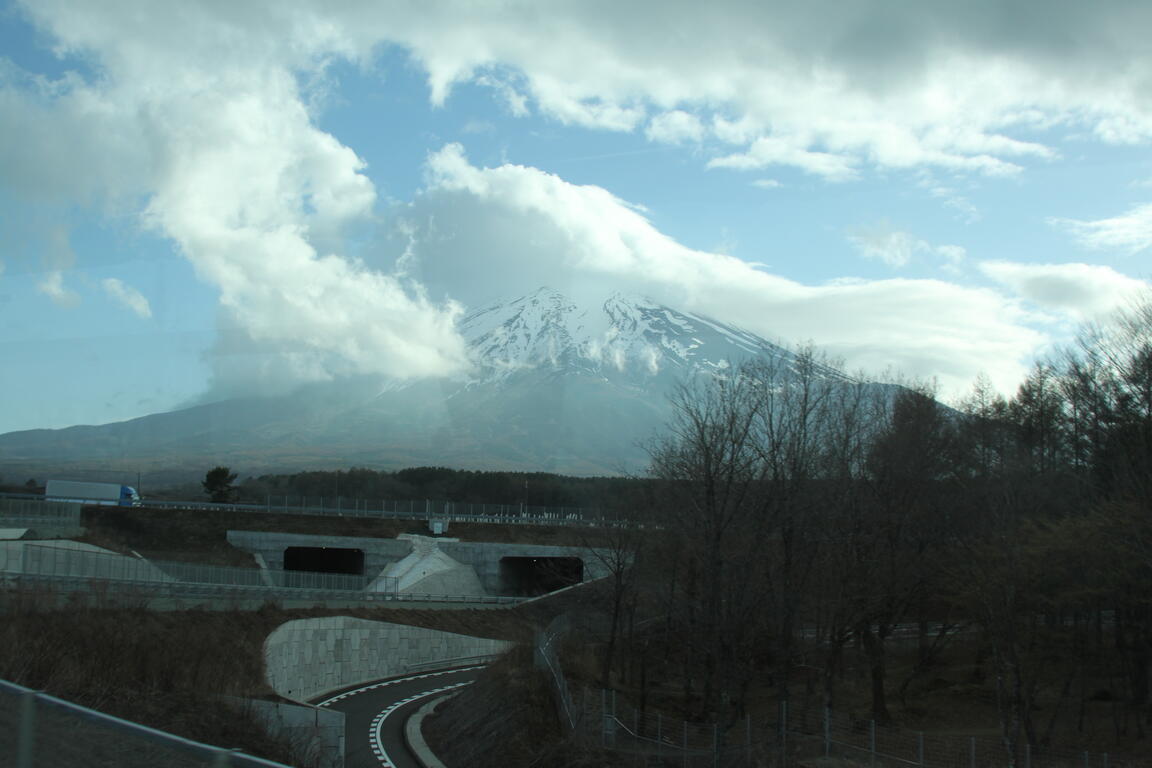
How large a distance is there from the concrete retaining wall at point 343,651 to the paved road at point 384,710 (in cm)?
72

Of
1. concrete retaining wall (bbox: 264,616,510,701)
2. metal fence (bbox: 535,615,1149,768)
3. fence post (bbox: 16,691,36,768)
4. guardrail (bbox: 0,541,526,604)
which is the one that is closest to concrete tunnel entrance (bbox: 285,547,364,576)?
guardrail (bbox: 0,541,526,604)

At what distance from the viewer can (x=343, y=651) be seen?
122 feet

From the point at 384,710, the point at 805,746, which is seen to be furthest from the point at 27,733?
the point at 384,710

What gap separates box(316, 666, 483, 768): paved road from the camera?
2436 cm

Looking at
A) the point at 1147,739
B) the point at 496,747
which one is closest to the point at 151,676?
the point at 496,747

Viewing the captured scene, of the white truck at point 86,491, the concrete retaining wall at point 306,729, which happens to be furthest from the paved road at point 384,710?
the white truck at point 86,491

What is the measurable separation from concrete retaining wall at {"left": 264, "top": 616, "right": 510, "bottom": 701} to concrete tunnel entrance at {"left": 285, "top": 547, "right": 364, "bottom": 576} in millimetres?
32120

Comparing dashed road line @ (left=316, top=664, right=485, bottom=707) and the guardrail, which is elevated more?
the guardrail

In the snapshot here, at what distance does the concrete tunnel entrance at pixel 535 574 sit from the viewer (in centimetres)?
7025

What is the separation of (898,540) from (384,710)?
18.0 m

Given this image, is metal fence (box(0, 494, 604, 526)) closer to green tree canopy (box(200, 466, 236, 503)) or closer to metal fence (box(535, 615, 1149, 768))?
green tree canopy (box(200, 466, 236, 503))

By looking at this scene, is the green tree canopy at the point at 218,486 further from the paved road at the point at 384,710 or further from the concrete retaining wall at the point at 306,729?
the concrete retaining wall at the point at 306,729

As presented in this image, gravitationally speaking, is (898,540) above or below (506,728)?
above

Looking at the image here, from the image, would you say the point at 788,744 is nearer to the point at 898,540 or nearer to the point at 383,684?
the point at 898,540
